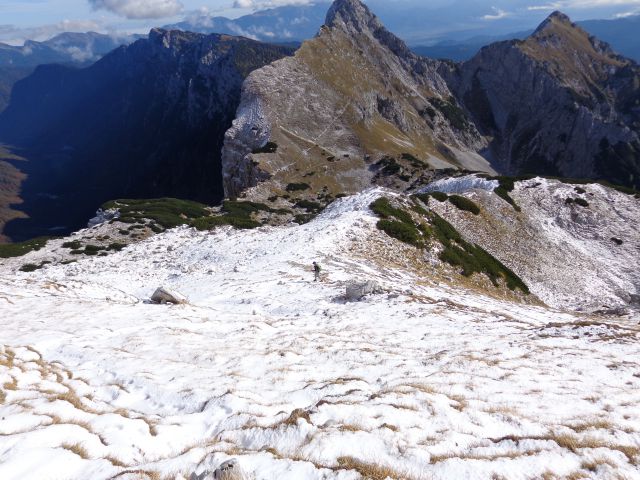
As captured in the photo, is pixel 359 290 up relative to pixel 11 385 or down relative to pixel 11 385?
down

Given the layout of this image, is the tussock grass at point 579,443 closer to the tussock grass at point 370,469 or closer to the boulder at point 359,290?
the tussock grass at point 370,469

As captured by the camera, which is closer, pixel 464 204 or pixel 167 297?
pixel 167 297

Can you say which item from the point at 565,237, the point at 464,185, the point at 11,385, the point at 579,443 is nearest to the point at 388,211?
the point at 565,237

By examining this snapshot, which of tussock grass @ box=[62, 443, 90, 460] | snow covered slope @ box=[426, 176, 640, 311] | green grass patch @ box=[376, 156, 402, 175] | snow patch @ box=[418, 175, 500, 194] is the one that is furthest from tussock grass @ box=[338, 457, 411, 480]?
green grass patch @ box=[376, 156, 402, 175]

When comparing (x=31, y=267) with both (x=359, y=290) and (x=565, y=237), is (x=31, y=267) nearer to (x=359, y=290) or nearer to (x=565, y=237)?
(x=359, y=290)

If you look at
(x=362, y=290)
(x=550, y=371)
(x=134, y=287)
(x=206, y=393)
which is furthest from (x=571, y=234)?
(x=206, y=393)
